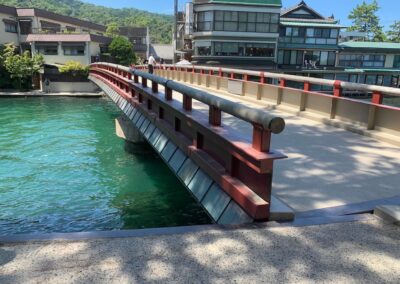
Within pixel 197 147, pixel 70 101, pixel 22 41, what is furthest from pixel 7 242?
pixel 22 41

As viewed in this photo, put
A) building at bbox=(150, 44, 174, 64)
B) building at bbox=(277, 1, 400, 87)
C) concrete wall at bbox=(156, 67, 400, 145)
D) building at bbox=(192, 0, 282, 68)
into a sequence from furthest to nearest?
building at bbox=(150, 44, 174, 64) < building at bbox=(277, 1, 400, 87) < building at bbox=(192, 0, 282, 68) < concrete wall at bbox=(156, 67, 400, 145)

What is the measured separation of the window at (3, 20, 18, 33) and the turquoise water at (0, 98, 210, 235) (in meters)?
26.8

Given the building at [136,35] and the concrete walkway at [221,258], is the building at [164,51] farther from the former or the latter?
the concrete walkway at [221,258]

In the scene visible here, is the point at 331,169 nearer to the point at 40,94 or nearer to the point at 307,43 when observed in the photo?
the point at 307,43

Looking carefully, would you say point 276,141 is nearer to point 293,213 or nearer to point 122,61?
point 293,213

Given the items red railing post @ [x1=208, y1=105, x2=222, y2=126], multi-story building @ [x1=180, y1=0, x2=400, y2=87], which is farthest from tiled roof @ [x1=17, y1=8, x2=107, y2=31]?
red railing post @ [x1=208, y1=105, x2=222, y2=126]

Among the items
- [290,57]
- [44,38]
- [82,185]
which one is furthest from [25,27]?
[82,185]

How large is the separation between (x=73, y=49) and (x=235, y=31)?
20807mm

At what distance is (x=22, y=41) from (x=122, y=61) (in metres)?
12.1

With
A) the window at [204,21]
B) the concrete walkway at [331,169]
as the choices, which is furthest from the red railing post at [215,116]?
the window at [204,21]

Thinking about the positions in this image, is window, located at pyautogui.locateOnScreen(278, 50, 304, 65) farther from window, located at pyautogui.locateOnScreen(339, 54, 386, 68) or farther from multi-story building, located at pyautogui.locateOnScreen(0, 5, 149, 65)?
multi-story building, located at pyautogui.locateOnScreen(0, 5, 149, 65)

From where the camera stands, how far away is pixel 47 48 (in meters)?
46.5

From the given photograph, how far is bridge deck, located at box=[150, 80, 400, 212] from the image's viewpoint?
181 inches

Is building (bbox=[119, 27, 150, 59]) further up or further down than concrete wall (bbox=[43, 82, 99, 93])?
further up
